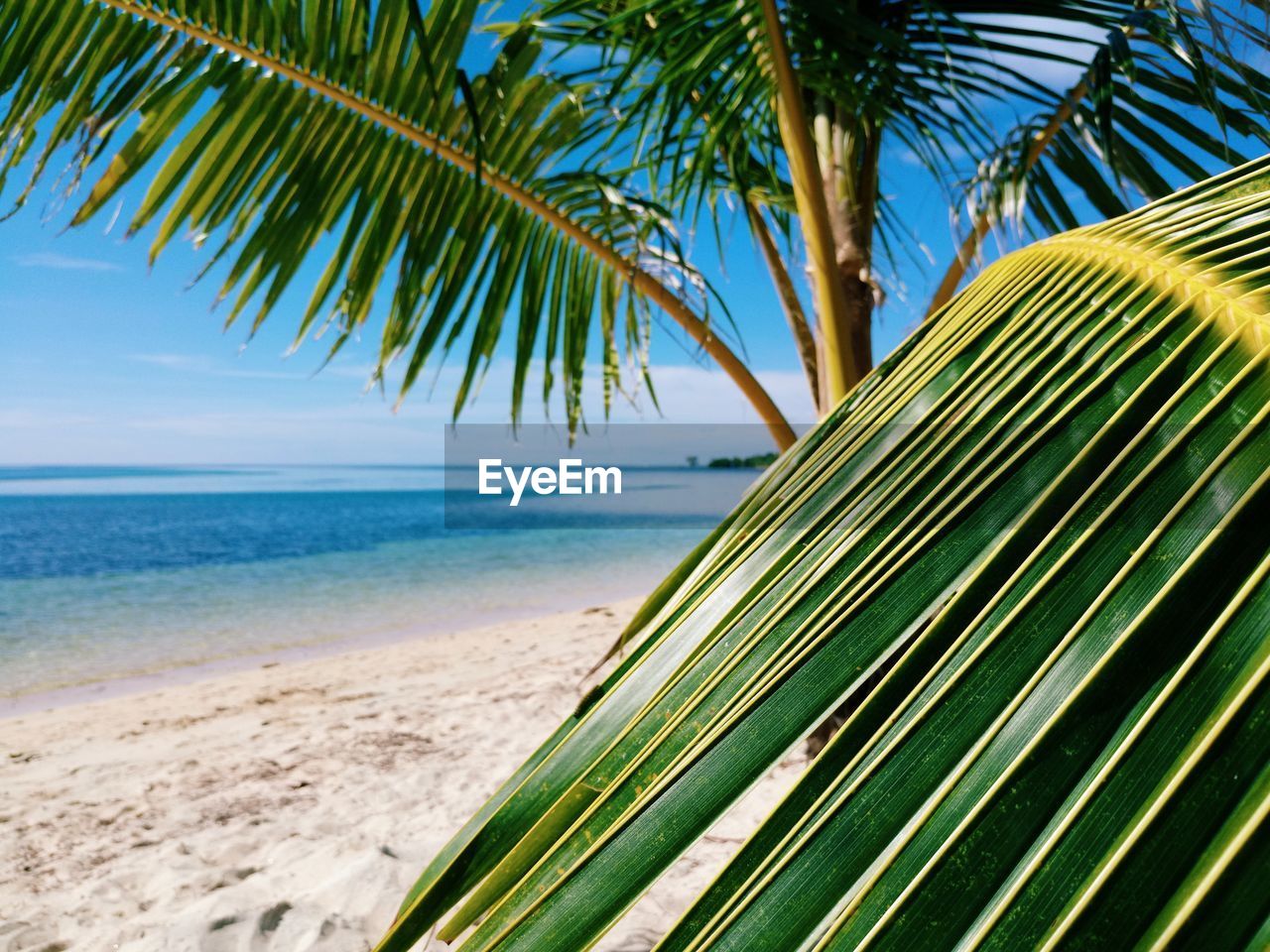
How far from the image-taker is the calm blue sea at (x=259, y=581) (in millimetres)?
7738

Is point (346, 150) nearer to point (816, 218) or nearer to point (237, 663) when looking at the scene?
point (816, 218)

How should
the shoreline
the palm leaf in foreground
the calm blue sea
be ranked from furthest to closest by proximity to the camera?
the calm blue sea
the shoreline
the palm leaf in foreground

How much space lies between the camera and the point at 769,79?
1.40 metres

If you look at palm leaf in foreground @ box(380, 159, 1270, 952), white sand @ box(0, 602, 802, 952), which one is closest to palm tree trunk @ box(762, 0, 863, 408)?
palm leaf in foreground @ box(380, 159, 1270, 952)

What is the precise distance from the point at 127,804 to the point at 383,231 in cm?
259

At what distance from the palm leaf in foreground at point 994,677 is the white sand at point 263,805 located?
5.08 feet

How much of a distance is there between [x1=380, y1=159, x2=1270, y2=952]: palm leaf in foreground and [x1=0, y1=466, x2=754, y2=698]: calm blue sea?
7.08m

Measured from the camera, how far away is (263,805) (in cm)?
285

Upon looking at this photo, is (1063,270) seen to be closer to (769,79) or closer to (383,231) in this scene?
(769,79)

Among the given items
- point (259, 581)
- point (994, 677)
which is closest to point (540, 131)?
point (994, 677)

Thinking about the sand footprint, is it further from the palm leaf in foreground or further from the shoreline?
the shoreline

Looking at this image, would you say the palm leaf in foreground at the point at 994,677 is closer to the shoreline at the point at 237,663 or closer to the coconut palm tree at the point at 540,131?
the coconut palm tree at the point at 540,131

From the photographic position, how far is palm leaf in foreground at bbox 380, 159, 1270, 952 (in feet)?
0.85

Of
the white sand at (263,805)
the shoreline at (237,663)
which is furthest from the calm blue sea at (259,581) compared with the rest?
the white sand at (263,805)
